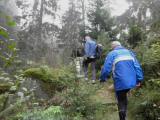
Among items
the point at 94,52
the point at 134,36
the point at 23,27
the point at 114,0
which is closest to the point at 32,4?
the point at 23,27

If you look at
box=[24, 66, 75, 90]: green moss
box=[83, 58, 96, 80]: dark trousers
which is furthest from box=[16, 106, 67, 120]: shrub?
box=[83, 58, 96, 80]: dark trousers

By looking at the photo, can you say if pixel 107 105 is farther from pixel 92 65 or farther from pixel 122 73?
pixel 92 65

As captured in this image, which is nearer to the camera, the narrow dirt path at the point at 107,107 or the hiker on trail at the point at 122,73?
the hiker on trail at the point at 122,73

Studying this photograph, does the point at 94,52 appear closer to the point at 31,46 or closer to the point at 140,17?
the point at 140,17

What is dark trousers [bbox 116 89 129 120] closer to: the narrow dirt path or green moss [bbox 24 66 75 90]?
the narrow dirt path

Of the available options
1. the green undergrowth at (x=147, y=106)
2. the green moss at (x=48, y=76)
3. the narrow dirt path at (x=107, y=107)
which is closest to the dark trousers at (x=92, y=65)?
the narrow dirt path at (x=107, y=107)

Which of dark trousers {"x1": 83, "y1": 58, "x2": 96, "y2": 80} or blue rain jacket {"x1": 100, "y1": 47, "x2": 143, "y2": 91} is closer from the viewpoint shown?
blue rain jacket {"x1": 100, "y1": 47, "x2": 143, "y2": 91}

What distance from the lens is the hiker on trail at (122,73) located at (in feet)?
22.5

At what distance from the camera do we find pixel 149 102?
7.58m

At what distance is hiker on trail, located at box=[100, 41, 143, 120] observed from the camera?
6.86 meters

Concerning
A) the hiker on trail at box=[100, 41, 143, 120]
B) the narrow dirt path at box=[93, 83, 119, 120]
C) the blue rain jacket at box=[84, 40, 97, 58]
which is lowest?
the narrow dirt path at box=[93, 83, 119, 120]

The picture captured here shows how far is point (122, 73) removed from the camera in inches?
272

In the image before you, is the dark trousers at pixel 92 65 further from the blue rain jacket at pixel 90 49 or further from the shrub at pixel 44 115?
the shrub at pixel 44 115

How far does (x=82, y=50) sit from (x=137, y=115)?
240 inches
